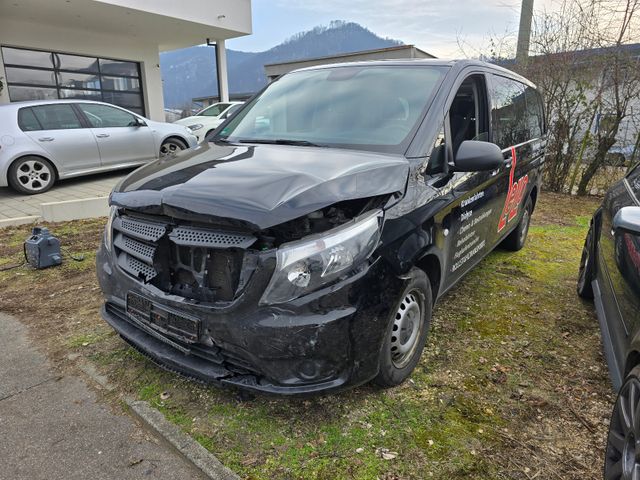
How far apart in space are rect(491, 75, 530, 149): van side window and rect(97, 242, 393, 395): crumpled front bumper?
7.89 feet

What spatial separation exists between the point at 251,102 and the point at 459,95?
1.72m

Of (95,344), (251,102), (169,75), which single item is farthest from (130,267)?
(169,75)

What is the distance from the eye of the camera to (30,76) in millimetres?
13062

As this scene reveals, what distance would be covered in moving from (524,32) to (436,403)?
9.29 metres

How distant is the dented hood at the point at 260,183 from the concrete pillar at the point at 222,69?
49.4 feet

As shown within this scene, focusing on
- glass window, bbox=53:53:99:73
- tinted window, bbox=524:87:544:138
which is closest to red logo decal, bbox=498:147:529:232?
tinted window, bbox=524:87:544:138

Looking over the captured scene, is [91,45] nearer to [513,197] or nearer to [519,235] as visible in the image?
[519,235]

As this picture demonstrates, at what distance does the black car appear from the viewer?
1.82 metres

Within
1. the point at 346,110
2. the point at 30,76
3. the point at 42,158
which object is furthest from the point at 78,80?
the point at 346,110

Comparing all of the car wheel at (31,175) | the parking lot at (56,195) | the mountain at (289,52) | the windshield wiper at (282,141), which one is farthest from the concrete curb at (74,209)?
the mountain at (289,52)

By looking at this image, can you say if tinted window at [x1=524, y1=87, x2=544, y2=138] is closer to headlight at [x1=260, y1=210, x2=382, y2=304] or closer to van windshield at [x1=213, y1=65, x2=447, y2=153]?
van windshield at [x1=213, y1=65, x2=447, y2=153]

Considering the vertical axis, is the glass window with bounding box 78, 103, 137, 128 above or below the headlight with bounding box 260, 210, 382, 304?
Result: above

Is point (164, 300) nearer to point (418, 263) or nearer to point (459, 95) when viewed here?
point (418, 263)

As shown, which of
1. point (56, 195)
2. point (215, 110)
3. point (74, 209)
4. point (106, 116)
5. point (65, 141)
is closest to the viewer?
point (74, 209)
